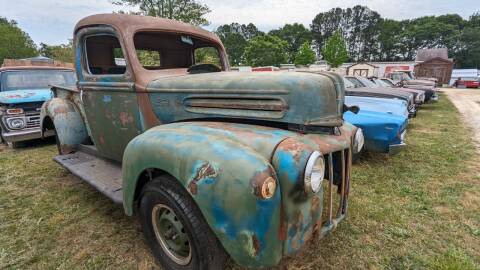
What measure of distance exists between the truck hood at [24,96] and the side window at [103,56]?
3.29 m

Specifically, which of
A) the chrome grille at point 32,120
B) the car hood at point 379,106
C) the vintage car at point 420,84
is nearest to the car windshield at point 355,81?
the car hood at point 379,106

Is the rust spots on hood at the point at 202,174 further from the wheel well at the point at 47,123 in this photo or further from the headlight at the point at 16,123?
the headlight at the point at 16,123

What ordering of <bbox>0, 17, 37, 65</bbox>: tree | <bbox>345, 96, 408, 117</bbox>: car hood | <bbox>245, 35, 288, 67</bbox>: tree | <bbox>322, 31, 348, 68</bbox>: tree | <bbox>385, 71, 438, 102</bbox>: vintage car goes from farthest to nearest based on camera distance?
<bbox>322, 31, 348, 68</bbox>: tree < <bbox>245, 35, 288, 67</bbox>: tree < <bbox>0, 17, 37, 65</bbox>: tree < <bbox>385, 71, 438, 102</bbox>: vintage car < <bbox>345, 96, 408, 117</bbox>: car hood

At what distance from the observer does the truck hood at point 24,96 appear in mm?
5059

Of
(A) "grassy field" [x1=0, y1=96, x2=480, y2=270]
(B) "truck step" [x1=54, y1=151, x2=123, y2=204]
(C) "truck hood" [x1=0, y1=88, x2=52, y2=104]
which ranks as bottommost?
(A) "grassy field" [x1=0, y1=96, x2=480, y2=270]

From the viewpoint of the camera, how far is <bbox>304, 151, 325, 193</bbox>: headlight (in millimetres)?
1456

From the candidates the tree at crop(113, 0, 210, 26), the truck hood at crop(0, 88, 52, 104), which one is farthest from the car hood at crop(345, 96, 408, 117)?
the tree at crop(113, 0, 210, 26)

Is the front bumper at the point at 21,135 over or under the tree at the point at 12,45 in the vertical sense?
under

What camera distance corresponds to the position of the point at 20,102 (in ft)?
16.8

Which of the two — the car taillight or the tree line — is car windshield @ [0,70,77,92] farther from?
the tree line

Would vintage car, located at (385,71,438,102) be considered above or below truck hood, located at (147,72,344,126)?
below

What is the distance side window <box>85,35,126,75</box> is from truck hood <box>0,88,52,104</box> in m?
3.29

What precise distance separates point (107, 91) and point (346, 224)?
9.27ft

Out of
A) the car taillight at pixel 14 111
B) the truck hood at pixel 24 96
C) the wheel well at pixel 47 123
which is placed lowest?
the wheel well at pixel 47 123
